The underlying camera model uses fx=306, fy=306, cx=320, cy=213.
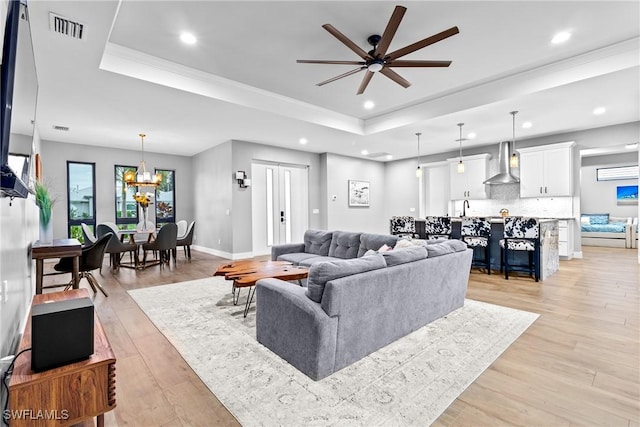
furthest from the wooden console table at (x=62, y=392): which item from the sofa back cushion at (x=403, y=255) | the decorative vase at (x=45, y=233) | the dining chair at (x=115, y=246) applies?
the dining chair at (x=115, y=246)

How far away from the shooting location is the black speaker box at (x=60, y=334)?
1.34 m

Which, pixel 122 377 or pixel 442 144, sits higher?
pixel 442 144

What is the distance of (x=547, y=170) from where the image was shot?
6.77 metres

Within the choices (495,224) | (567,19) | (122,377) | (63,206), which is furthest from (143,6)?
(63,206)

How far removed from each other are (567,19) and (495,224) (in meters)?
3.30

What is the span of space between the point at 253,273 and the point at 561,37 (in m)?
4.27

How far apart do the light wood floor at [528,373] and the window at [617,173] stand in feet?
27.0

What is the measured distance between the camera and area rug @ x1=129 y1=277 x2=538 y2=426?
1764mm

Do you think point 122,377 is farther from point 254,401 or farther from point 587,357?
point 587,357

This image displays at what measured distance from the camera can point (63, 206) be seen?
7117mm

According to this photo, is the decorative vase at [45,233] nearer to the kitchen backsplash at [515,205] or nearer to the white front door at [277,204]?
the white front door at [277,204]

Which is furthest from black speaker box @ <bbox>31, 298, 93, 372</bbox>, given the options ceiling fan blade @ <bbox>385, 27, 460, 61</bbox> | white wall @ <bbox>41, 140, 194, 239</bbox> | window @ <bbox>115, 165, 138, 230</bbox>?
window @ <bbox>115, 165, 138, 230</bbox>

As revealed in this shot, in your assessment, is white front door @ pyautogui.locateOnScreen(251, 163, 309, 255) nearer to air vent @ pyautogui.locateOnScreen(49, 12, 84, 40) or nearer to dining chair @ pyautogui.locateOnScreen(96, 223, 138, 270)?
dining chair @ pyautogui.locateOnScreen(96, 223, 138, 270)

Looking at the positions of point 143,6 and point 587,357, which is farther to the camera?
point 143,6
